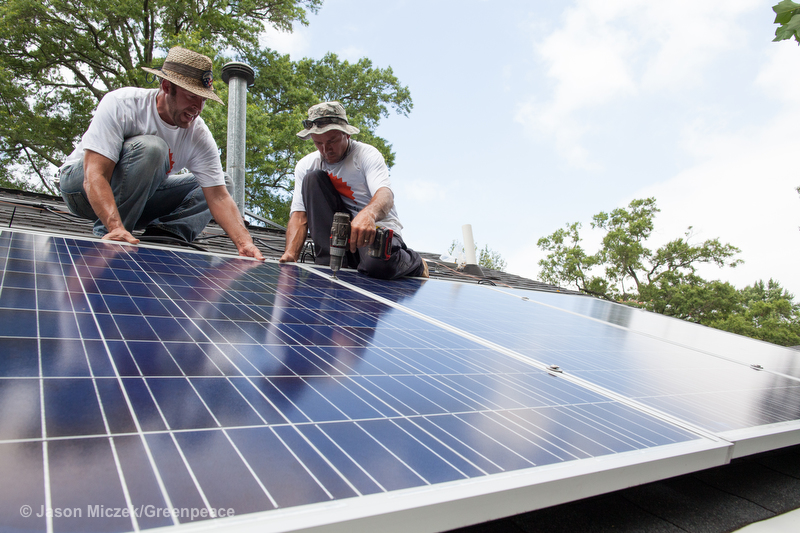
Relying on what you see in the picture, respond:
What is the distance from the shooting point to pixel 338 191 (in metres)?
4.82

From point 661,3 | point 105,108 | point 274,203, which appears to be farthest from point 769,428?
point 661,3

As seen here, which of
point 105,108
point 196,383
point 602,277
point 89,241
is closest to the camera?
point 196,383

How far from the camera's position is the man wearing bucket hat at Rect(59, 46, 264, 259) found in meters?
3.61

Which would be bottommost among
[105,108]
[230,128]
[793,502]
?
[793,502]

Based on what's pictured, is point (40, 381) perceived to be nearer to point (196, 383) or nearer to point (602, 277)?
point (196, 383)

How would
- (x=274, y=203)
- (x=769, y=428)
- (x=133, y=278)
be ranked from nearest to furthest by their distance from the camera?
(x=769, y=428) < (x=133, y=278) < (x=274, y=203)

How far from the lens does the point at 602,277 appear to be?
127 ft

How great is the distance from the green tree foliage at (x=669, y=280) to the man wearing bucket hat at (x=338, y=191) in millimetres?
33485

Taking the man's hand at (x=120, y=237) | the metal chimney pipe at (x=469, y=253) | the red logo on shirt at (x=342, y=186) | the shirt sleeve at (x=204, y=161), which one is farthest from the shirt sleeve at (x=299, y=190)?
the metal chimney pipe at (x=469, y=253)

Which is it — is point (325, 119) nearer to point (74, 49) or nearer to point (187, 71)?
point (187, 71)

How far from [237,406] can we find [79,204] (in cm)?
432

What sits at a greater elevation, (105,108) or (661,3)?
(661,3)

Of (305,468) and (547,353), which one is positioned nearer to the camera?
(305,468)

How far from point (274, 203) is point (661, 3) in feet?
131
